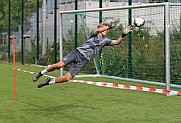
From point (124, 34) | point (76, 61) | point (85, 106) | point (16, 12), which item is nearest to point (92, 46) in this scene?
point (76, 61)

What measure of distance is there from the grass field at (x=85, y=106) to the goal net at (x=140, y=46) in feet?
5.85

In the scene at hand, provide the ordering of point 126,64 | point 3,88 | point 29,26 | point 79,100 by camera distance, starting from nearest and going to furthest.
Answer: point 79,100, point 3,88, point 126,64, point 29,26

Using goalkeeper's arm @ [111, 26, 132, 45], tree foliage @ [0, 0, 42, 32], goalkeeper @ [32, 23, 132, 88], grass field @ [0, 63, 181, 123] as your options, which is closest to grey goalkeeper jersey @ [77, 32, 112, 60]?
goalkeeper @ [32, 23, 132, 88]

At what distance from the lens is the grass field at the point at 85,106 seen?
1004 cm

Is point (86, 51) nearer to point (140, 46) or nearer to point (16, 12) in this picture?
point (140, 46)

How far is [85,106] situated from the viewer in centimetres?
1175

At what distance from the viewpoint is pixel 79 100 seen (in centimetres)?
1288

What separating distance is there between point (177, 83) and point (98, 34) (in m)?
4.56

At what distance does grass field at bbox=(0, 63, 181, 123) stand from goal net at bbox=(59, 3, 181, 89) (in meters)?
1.78

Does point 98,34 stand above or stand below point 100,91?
above

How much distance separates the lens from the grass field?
10.0 meters

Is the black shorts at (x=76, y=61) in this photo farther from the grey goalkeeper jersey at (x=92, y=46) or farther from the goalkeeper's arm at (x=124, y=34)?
the goalkeeper's arm at (x=124, y=34)

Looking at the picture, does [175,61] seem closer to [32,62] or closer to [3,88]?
[3,88]

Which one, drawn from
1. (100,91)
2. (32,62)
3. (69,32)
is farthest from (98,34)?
(32,62)
